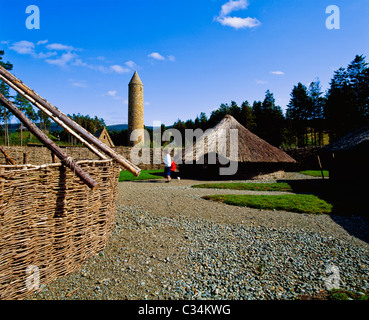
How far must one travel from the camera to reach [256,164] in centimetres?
1795

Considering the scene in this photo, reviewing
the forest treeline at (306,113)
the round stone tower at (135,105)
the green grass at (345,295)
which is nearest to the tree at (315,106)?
the forest treeline at (306,113)

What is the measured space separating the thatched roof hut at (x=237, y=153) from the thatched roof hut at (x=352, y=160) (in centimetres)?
338

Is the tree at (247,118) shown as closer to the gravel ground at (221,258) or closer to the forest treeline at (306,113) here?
the forest treeline at (306,113)

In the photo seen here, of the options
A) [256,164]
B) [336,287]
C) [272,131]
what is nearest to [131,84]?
[256,164]

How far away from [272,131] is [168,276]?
55.2 m

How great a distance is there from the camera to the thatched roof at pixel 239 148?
17562 millimetres

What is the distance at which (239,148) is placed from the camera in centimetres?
1809

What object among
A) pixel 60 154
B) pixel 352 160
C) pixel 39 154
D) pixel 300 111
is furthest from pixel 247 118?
pixel 60 154

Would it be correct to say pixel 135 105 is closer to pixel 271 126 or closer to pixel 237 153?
pixel 237 153

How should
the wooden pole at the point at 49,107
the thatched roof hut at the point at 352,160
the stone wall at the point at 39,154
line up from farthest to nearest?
the stone wall at the point at 39,154 → the thatched roof hut at the point at 352,160 → the wooden pole at the point at 49,107

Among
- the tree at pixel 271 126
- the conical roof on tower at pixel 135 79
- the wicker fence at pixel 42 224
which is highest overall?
the conical roof on tower at pixel 135 79

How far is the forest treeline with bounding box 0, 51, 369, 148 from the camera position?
129 feet
